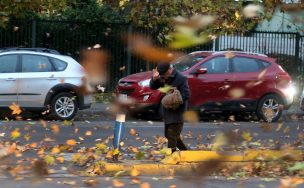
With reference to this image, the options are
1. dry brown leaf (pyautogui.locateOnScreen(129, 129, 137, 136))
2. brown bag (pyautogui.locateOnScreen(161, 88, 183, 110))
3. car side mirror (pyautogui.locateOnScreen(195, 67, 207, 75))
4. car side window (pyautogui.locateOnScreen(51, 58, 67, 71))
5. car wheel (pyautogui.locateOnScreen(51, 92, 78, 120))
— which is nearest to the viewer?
brown bag (pyautogui.locateOnScreen(161, 88, 183, 110))

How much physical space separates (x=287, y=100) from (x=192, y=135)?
3839mm

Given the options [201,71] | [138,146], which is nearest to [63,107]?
[201,71]

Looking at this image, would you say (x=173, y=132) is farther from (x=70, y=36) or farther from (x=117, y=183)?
(x=70, y=36)

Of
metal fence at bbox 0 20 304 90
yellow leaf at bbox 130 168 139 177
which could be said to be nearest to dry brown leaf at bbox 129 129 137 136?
yellow leaf at bbox 130 168 139 177

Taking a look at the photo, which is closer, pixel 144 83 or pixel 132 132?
pixel 132 132

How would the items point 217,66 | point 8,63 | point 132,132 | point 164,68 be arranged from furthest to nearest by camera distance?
point 217,66
point 8,63
point 132,132
point 164,68

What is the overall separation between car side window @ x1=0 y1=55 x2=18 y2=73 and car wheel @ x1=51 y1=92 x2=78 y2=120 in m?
1.13

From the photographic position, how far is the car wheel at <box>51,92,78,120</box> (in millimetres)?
13359

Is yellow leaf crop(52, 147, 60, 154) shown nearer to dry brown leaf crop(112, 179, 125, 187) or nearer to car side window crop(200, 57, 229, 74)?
dry brown leaf crop(112, 179, 125, 187)

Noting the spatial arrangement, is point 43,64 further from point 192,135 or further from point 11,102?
point 192,135

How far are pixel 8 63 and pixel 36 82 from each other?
77cm

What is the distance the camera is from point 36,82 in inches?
511

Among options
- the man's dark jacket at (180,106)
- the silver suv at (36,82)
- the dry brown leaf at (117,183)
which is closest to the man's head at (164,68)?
the dry brown leaf at (117,183)

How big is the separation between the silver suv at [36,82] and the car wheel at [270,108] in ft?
14.5
